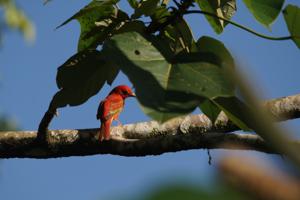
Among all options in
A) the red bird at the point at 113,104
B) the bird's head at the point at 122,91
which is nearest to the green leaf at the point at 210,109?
the red bird at the point at 113,104

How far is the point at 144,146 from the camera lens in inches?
A: 94.5

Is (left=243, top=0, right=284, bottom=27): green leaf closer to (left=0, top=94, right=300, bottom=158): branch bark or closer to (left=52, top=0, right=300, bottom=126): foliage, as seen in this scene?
(left=52, top=0, right=300, bottom=126): foliage

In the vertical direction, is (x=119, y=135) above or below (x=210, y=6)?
below

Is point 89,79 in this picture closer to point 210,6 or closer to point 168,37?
point 168,37

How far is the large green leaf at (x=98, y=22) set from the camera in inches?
95.7

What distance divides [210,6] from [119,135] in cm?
88

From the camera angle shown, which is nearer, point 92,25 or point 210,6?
point 210,6

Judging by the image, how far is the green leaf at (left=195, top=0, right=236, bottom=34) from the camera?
2375 mm

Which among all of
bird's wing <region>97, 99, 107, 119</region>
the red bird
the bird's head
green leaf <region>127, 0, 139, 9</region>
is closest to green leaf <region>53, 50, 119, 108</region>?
green leaf <region>127, 0, 139, 9</region>

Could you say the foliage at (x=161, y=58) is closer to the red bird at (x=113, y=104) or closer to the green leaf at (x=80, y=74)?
the green leaf at (x=80, y=74)

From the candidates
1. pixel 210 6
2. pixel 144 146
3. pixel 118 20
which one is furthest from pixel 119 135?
pixel 210 6

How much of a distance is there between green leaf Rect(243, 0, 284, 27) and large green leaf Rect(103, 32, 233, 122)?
0.35 m

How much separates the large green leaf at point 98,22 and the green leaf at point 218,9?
379mm

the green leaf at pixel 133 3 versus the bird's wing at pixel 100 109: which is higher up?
the green leaf at pixel 133 3
